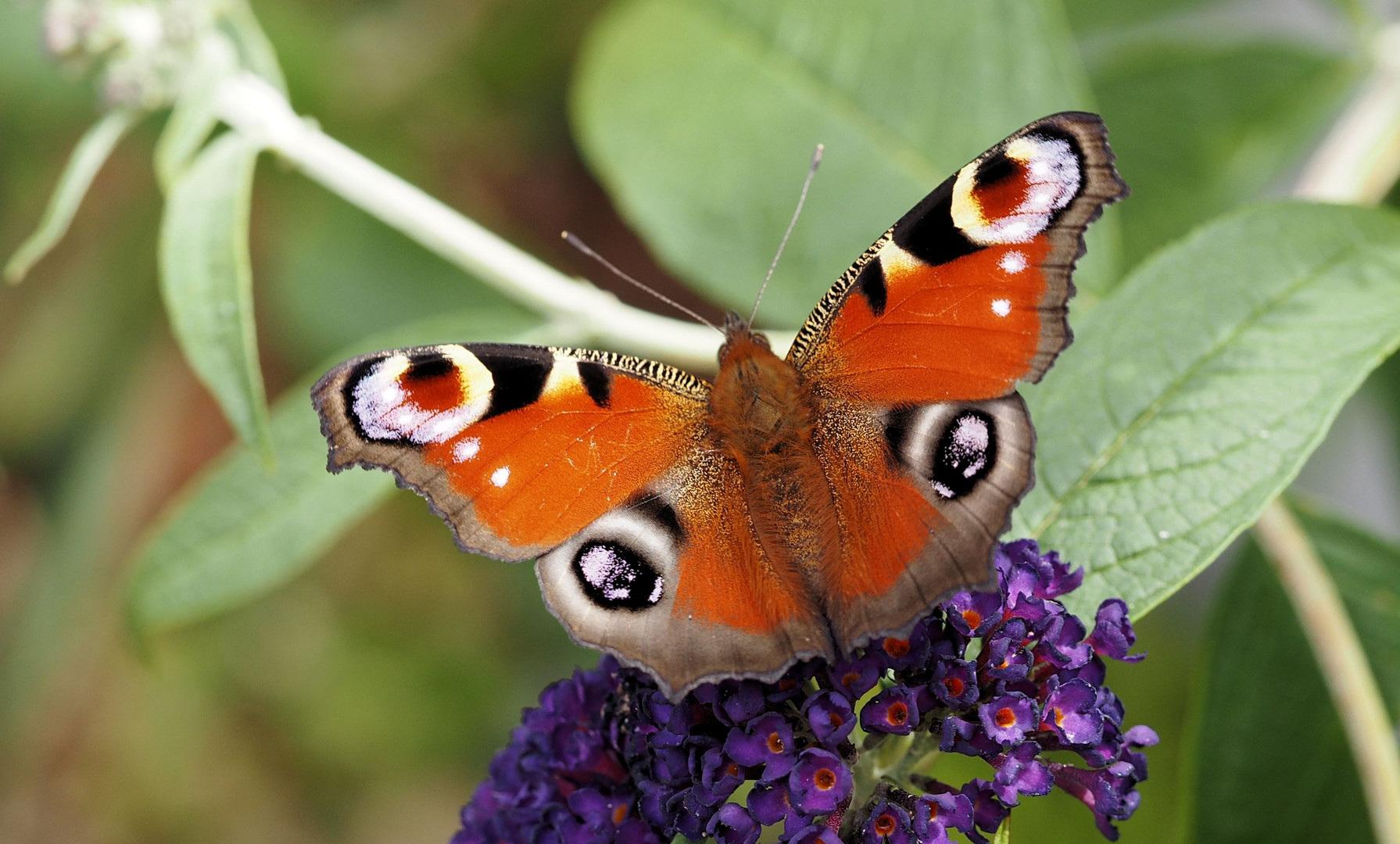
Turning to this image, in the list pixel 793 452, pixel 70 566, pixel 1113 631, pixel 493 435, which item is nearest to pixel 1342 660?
pixel 1113 631

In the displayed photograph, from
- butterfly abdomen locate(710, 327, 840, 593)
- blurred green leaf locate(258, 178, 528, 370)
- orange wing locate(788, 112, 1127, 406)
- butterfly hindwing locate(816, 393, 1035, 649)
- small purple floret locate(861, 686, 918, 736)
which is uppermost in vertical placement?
orange wing locate(788, 112, 1127, 406)

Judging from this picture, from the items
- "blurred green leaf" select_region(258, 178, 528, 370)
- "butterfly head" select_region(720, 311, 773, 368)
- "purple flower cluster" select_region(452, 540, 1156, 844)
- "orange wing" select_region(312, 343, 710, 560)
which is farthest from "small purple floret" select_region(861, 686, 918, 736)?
"blurred green leaf" select_region(258, 178, 528, 370)

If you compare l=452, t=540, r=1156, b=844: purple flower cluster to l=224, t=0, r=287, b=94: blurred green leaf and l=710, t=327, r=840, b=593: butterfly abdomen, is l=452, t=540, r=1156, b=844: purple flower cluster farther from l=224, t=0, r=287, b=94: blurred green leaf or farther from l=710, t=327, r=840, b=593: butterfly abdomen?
l=224, t=0, r=287, b=94: blurred green leaf

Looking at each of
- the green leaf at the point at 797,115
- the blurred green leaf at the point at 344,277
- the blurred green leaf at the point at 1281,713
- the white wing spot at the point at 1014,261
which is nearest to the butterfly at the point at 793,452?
the white wing spot at the point at 1014,261

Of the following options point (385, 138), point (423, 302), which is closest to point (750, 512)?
point (423, 302)

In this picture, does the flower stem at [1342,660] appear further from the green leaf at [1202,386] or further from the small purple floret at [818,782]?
the small purple floret at [818,782]

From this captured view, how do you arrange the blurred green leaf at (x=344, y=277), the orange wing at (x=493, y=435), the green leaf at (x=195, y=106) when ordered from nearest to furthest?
the orange wing at (x=493, y=435)
the green leaf at (x=195, y=106)
the blurred green leaf at (x=344, y=277)
